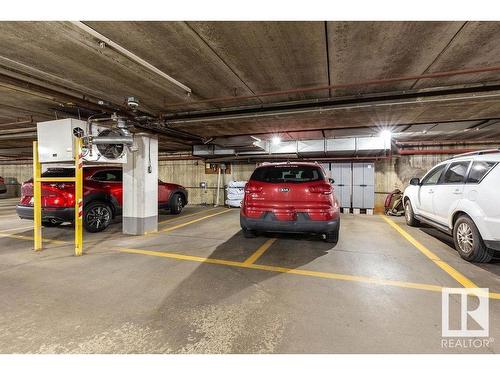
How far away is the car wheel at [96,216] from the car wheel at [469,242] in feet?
24.1

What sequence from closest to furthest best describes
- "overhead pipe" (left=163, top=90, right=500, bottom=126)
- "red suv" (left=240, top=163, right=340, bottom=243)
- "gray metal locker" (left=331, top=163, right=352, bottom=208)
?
"overhead pipe" (left=163, top=90, right=500, bottom=126) → "red suv" (left=240, top=163, right=340, bottom=243) → "gray metal locker" (left=331, top=163, right=352, bottom=208)

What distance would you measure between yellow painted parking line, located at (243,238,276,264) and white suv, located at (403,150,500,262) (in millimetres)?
3144

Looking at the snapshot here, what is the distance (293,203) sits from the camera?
3988 millimetres

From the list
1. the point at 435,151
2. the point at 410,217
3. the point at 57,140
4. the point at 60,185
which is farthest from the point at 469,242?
the point at 60,185

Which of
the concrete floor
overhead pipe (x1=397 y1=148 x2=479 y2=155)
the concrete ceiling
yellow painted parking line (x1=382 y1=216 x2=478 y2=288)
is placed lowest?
the concrete floor

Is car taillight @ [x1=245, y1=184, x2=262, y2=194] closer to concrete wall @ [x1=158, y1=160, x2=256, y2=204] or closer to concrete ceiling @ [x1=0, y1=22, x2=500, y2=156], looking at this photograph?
concrete ceiling @ [x1=0, y1=22, x2=500, y2=156]

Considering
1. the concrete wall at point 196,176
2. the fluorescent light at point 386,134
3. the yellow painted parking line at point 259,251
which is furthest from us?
the concrete wall at point 196,176

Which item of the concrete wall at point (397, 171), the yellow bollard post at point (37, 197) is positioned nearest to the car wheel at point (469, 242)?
the concrete wall at point (397, 171)

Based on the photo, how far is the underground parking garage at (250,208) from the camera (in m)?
2.03

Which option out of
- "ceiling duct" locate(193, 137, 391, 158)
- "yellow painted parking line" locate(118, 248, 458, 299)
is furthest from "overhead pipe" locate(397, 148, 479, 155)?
"yellow painted parking line" locate(118, 248, 458, 299)

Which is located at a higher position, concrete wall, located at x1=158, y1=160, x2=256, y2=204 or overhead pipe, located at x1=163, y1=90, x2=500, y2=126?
overhead pipe, located at x1=163, y1=90, x2=500, y2=126

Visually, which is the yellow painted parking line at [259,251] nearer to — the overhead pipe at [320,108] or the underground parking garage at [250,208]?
the underground parking garage at [250,208]

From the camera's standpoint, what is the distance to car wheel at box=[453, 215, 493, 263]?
3.42 metres
